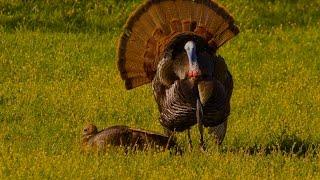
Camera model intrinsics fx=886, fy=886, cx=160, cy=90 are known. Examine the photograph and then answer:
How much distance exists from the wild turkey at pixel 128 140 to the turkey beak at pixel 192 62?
899 millimetres

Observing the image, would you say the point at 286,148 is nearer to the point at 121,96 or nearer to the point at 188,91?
the point at 188,91

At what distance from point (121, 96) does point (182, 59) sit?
145 inches

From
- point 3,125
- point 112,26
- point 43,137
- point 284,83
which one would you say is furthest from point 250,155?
point 112,26

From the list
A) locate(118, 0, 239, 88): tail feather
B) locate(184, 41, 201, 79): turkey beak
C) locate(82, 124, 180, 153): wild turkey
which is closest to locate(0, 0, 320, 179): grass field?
locate(82, 124, 180, 153): wild turkey

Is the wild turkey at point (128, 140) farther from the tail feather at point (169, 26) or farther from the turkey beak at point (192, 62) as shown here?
the tail feather at point (169, 26)

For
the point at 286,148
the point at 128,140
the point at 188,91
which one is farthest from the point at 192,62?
the point at 286,148

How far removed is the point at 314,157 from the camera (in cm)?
1034

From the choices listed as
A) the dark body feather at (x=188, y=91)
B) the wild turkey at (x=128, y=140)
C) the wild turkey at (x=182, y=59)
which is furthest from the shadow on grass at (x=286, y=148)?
the wild turkey at (x=128, y=140)

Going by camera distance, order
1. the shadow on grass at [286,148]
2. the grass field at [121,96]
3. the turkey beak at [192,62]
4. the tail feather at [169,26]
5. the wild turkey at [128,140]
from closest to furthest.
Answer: the grass field at [121,96]
the turkey beak at [192,62]
the wild turkey at [128,140]
the shadow on grass at [286,148]
the tail feather at [169,26]

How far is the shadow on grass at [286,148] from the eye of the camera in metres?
10.4

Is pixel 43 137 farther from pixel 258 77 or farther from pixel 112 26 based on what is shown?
pixel 112 26

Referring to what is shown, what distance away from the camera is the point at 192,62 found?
32.7 feet

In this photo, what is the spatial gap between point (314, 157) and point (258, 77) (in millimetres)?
5577

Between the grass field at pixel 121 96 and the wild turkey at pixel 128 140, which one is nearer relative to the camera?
the grass field at pixel 121 96
